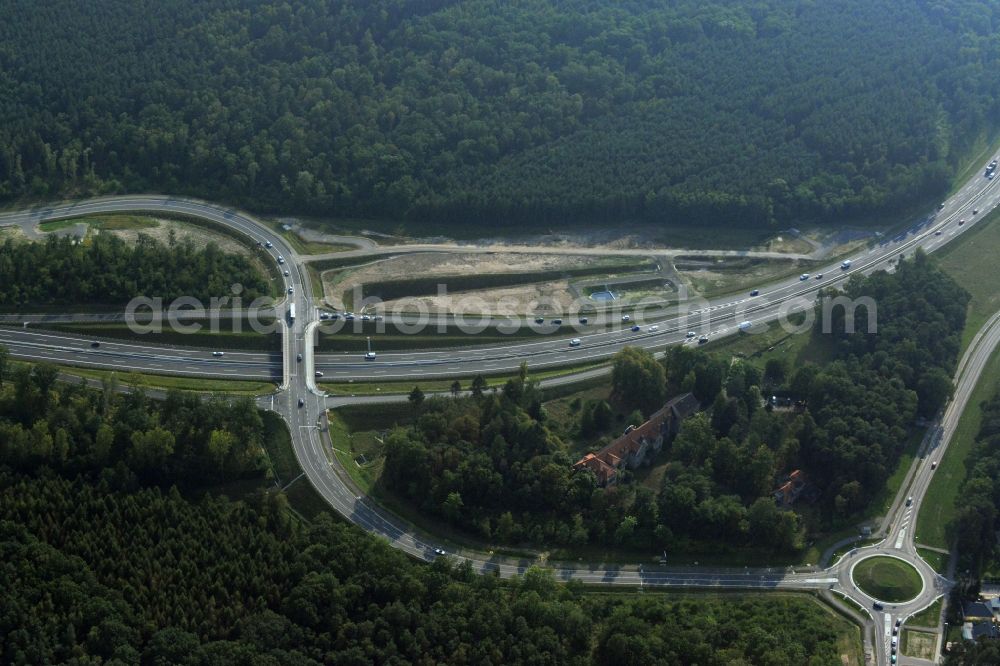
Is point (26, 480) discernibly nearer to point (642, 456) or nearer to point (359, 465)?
point (359, 465)

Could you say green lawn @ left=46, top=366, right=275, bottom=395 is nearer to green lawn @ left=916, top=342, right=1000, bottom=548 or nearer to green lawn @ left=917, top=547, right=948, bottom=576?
green lawn @ left=917, top=547, right=948, bottom=576

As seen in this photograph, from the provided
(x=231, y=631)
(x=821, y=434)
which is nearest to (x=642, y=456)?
(x=821, y=434)

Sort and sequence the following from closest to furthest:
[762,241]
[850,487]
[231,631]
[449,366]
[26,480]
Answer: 1. [231,631]
2. [26,480]
3. [850,487]
4. [449,366]
5. [762,241]

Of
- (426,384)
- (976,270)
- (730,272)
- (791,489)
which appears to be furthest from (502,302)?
(976,270)

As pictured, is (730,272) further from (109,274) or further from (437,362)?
(109,274)

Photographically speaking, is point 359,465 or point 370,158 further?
point 370,158

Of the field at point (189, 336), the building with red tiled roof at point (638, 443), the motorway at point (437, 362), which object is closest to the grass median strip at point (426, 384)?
the motorway at point (437, 362)

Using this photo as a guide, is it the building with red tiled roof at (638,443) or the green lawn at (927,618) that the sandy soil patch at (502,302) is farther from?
the green lawn at (927,618)
